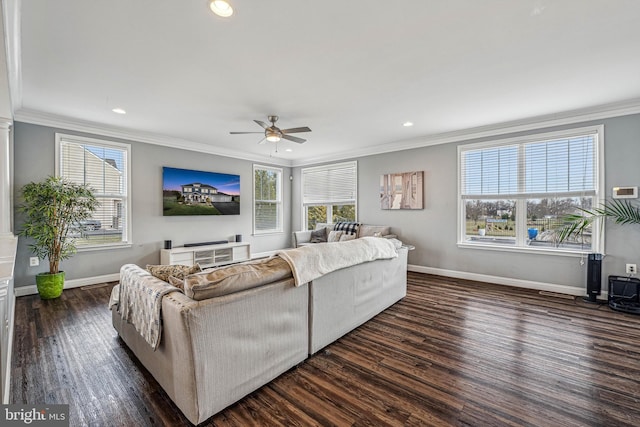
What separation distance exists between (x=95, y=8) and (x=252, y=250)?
17.6 feet

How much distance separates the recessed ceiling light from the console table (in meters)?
4.17

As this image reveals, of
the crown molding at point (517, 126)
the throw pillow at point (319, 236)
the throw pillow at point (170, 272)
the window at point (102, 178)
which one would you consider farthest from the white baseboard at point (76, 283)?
the crown molding at point (517, 126)

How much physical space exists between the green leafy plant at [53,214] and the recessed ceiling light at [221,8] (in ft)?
11.6

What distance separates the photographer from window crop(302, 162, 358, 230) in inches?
259

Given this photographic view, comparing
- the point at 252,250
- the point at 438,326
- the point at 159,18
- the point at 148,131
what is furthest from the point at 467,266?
the point at 148,131

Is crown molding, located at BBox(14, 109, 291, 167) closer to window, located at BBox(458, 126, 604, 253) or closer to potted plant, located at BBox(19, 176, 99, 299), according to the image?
potted plant, located at BBox(19, 176, 99, 299)

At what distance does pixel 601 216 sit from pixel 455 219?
1.85m

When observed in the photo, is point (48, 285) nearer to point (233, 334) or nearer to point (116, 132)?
point (116, 132)

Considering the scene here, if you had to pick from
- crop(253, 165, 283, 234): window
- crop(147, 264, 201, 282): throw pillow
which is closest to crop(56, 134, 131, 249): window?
crop(253, 165, 283, 234): window

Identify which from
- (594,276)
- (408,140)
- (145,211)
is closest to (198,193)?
(145,211)

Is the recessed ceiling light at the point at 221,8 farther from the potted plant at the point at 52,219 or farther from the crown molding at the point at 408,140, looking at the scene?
the crown molding at the point at 408,140

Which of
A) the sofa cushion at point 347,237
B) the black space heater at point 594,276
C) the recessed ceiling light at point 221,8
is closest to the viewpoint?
the recessed ceiling light at point 221,8

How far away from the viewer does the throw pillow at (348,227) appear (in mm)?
5977

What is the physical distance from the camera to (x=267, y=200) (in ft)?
23.6
